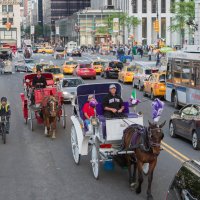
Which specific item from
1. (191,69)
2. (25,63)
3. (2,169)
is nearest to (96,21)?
(25,63)

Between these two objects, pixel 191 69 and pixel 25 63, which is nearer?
pixel 191 69

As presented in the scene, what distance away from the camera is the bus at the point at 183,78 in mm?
24500

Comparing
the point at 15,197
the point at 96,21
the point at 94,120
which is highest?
the point at 96,21

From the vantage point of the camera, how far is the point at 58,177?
42.8ft

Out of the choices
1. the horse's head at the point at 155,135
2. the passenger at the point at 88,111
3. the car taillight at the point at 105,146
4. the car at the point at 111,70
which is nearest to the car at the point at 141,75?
the car at the point at 111,70

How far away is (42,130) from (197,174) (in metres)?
14.3

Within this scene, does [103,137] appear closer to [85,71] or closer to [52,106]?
[52,106]

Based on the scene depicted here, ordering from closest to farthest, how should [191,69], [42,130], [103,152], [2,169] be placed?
[103,152] → [2,169] → [42,130] → [191,69]

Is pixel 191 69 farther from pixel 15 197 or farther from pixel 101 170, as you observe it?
pixel 15 197

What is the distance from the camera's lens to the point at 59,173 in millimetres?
13484

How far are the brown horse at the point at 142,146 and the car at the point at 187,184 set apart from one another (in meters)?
3.27

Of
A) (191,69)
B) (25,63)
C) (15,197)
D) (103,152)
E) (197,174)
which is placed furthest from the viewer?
(25,63)

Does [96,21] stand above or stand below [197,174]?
above

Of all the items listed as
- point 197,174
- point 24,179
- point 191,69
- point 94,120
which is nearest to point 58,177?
point 24,179
